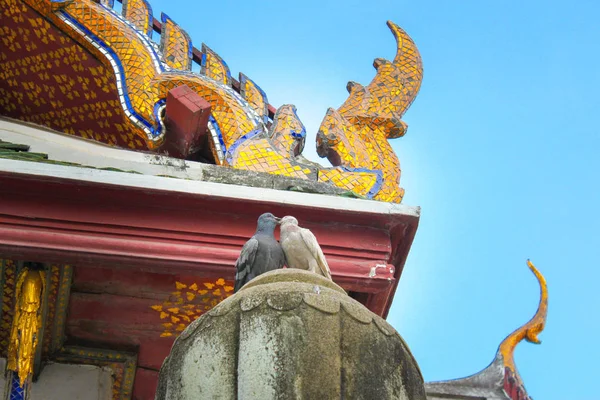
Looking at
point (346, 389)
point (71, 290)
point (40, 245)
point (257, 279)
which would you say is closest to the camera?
point (346, 389)

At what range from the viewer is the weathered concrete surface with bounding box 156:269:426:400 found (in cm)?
292

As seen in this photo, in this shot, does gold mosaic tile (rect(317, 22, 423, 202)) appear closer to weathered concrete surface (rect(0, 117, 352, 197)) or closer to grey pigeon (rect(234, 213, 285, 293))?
weathered concrete surface (rect(0, 117, 352, 197))

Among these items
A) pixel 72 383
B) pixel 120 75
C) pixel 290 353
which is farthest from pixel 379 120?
pixel 290 353

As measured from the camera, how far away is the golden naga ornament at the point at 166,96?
588 cm

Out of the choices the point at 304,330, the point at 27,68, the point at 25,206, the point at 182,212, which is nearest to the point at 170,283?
the point at 182,212

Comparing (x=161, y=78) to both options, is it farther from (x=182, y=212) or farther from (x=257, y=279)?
(x=257, y=279)

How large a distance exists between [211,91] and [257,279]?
9.80 feet

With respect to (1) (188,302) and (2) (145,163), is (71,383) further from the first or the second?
(2) (145,163)

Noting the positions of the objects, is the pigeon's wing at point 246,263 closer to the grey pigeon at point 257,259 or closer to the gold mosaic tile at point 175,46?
the grey pigeon at point 257,259

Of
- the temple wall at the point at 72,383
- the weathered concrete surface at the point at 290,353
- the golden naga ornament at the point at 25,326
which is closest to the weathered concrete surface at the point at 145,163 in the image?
the golden naga ornament at the point at 25,326

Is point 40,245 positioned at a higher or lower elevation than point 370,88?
lower

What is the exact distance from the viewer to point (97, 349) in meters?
5.18

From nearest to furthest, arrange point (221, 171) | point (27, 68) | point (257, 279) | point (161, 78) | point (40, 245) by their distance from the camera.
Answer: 1. point (257, 279)
2. point (40, 245)
3. point (221, 171)
4. point (161, 78)
5. point (27, 68)

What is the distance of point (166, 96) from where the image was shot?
6.10 m
